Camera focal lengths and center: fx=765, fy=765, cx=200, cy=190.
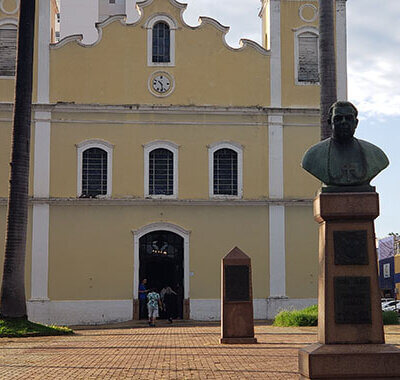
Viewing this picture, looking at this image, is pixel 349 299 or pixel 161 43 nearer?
pixel 349 299

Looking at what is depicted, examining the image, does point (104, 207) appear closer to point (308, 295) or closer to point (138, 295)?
point (138, 295)

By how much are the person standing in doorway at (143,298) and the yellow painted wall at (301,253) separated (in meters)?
4.91

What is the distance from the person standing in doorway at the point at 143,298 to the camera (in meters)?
25.6

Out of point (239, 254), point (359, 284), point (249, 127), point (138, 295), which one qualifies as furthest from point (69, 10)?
point (359, 284)

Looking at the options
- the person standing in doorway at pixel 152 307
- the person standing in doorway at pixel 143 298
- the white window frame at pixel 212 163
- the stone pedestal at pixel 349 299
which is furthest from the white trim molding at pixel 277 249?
the stone pedestal at pixel 349 299

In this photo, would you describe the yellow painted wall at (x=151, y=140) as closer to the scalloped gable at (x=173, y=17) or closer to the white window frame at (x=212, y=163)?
the white window frame at (x=212, y=163)

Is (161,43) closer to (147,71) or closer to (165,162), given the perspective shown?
(147,71)

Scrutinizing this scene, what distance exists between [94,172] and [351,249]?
61.3 ft

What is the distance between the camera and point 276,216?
1050 inches

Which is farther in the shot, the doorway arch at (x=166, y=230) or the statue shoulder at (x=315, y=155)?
the doorway arch at (x=166, y=230)

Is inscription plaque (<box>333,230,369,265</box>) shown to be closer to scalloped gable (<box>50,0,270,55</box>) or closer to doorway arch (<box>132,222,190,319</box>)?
doorway arch (<box>132,222,190,319</box>)

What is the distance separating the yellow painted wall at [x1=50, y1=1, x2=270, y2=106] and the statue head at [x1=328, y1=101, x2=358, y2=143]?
18077 mm

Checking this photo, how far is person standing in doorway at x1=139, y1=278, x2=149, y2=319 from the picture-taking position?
25.6 m

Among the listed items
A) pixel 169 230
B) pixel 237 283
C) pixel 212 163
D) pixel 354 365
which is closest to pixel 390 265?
pixel 212 163
